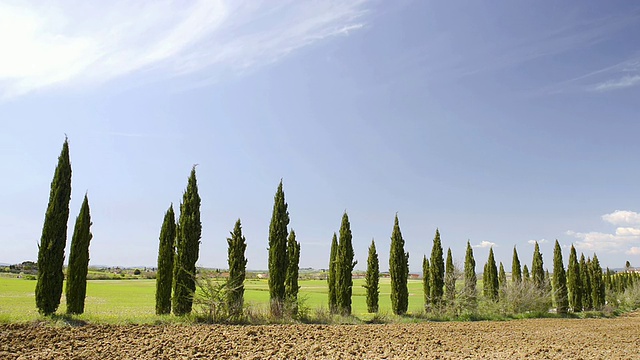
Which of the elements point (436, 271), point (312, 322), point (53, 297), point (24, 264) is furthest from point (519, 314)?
point (24, 264)

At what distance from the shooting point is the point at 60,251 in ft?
59.2

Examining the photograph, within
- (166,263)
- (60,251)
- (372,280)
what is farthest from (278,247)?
(60,251)

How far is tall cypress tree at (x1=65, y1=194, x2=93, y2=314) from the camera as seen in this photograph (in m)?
19.7

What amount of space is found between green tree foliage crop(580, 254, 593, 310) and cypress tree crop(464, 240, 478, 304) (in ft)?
48.4

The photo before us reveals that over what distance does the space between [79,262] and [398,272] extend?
18835mm

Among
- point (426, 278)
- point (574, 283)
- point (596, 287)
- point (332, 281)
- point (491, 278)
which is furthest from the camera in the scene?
point (596, 287)

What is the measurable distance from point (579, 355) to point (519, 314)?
21.3 meters

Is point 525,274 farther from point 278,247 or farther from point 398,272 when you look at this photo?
point 278,247

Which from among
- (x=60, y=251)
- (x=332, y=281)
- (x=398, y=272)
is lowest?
(x=332, y=281)

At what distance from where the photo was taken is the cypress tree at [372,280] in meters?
28.8

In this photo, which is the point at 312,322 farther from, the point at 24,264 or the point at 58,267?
the point at 24,264

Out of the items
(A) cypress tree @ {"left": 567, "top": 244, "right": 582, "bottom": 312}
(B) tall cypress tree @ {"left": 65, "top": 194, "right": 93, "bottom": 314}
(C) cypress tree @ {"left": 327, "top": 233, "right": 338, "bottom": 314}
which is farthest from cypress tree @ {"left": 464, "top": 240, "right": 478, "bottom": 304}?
(B) tall cypress tree @ {"left": 65, "top": 194, "right": 93, "bottom": 314}

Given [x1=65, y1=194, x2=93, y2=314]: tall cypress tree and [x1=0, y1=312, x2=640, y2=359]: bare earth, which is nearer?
[x1=0, y1=312, x2=640, y2=359]: bare earth

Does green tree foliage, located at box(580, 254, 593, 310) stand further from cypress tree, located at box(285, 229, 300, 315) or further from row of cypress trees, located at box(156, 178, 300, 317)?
row of cypress trees, located at box(156, 178, 300, 317)
